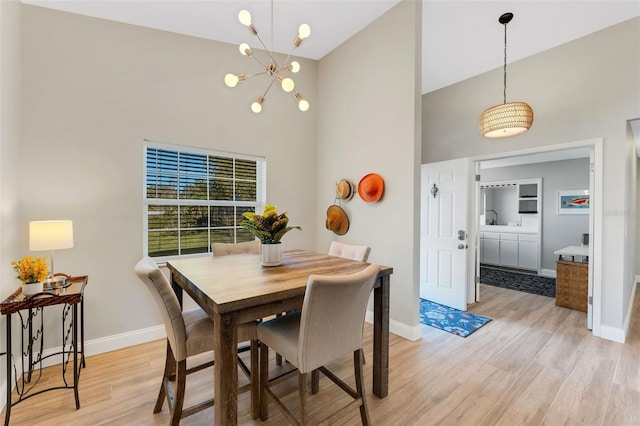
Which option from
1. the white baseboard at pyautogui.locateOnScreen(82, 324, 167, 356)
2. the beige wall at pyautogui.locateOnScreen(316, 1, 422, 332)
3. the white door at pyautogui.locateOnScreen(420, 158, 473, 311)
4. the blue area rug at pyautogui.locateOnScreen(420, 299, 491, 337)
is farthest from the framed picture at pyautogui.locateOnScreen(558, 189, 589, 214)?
the white baseboard at pyautogui.locateOnScreen(82, 324, 167, 356)

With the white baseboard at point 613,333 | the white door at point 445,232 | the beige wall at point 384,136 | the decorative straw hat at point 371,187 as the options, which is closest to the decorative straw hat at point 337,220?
the beige wall at point 384,136

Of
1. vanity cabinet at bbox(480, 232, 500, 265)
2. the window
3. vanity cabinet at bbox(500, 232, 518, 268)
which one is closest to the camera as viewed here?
the window

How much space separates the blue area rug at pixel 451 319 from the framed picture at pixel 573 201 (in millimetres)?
3919

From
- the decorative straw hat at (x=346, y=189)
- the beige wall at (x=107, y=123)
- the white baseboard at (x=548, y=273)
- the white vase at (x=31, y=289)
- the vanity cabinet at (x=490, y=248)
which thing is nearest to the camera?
the white vase at (x=31, y=289)

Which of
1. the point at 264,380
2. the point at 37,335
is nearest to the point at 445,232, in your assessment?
the point at 264,380

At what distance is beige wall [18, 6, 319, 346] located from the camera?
2.38 metres

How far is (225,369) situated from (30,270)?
165 centimetres

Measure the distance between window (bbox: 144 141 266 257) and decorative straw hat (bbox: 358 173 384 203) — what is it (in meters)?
1.25

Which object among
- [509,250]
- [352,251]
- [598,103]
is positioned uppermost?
[598,103]

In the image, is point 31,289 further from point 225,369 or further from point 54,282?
point 225,369

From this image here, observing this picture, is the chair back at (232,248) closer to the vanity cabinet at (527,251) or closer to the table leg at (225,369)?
the table leg at (225,369)

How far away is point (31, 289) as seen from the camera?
1.86 metres

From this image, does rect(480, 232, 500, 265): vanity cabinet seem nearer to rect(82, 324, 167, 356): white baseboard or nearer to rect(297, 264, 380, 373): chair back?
rect(297, 264, 380, 373): chair back

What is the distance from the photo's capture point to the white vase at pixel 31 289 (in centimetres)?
184
